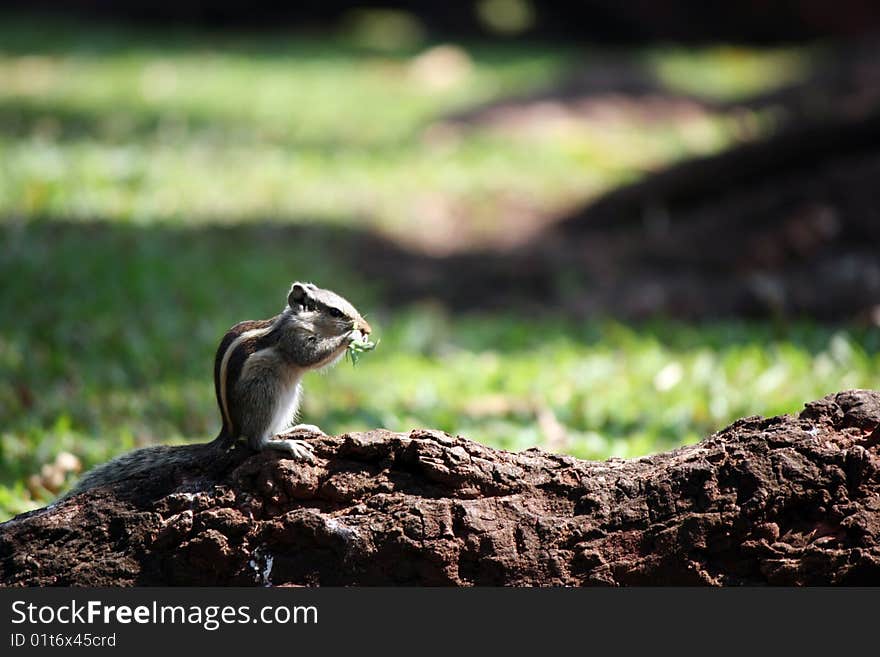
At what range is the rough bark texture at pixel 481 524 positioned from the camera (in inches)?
134

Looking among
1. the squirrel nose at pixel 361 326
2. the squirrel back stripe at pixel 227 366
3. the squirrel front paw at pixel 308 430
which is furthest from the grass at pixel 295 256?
the squirrel nose at pixel 361 326

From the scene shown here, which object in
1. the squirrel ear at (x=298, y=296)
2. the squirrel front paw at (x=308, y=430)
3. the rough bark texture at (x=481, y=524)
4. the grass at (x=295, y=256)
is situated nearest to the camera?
the rough bark texture at (x=481, y=524)

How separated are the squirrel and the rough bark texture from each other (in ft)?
0.48

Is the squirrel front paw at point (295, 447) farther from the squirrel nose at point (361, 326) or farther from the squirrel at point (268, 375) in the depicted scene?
the squirrel nose at point (361, 326)

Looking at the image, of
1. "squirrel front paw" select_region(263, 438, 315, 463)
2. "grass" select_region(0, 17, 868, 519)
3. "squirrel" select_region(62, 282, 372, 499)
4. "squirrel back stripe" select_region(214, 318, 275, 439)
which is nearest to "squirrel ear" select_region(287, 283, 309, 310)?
"squirrel" select_region(62, 282, 372, 499)

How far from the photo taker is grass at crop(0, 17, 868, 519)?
19.8ft

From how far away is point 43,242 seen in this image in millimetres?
8320

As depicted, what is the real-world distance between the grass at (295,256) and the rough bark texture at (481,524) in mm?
1370

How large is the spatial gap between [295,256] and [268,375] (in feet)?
17.9

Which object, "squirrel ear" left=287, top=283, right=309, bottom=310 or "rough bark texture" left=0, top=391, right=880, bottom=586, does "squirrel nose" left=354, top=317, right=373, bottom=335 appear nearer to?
"squirrel ear" left=287, top=283, right=309, bottom=310

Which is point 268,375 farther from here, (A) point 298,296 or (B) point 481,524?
(B) point 481,524

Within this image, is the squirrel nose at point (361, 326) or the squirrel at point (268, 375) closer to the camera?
Answer: the squirrel at point (268, 375)

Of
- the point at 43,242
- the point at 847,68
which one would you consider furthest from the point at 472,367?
the point at 847,68
